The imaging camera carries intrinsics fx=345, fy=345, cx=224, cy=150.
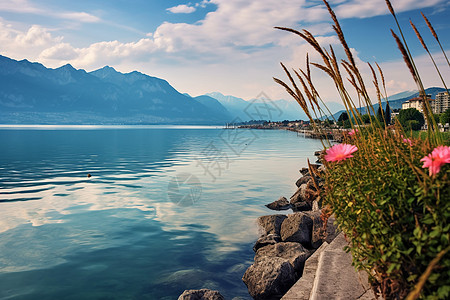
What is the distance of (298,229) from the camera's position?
12234 mm

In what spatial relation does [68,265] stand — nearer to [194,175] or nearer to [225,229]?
[225,229]

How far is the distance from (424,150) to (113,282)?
33.4 feet

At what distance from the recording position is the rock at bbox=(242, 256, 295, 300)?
29.7ft

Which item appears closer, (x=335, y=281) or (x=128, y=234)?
(x=335, y=281)

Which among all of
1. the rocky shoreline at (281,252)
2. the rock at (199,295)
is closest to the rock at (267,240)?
the rocky shoreline at (281,252)

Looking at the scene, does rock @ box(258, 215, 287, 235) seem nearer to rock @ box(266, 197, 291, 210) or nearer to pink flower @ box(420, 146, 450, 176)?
rock @ box(266, 197, 291, 210)

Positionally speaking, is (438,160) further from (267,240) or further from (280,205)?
(280,205)

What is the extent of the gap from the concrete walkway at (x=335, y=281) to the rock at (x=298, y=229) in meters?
4.90

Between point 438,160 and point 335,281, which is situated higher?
point 438,160

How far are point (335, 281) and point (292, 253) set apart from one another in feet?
17.7

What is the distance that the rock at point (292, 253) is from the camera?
10.2 meters

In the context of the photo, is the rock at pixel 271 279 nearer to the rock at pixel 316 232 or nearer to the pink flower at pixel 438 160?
the rock at pixel 316 232

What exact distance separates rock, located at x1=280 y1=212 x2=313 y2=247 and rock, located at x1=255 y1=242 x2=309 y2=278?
1.03m

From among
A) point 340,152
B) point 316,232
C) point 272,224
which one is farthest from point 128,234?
point 340,152
